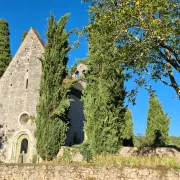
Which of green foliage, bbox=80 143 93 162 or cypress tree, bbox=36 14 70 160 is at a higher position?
cypress tree, bbox=36 14 70 160

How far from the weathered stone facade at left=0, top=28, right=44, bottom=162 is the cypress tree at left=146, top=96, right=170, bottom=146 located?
14.2 metres

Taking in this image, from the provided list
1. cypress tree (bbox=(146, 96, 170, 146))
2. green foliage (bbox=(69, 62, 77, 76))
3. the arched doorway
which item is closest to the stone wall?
green foliage (bbox=(69, 62, 77, 76))

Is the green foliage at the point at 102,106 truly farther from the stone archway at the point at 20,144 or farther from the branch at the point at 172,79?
the stone archway at the point at 20,144

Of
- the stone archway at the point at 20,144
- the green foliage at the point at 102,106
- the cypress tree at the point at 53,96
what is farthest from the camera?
the stone archway at the point at 20,144

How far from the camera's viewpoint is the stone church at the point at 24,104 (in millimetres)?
27156

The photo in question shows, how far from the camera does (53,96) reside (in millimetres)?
22812

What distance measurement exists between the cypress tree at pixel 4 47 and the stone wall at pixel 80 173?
20649mm

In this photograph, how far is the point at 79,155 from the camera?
68.8ft

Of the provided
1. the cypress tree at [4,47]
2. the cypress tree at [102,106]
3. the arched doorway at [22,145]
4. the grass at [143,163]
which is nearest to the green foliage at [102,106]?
the cypress tree at [102,106]

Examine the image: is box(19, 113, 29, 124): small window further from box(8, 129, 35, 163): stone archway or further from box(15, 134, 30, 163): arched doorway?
box(15, 134, 30, 163): arched doorway

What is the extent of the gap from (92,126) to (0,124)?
12638 millimetres

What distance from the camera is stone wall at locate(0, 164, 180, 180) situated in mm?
12680

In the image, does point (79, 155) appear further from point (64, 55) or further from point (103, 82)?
point (64, 55)

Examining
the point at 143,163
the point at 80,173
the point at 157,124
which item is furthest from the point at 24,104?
the point at 143,163
